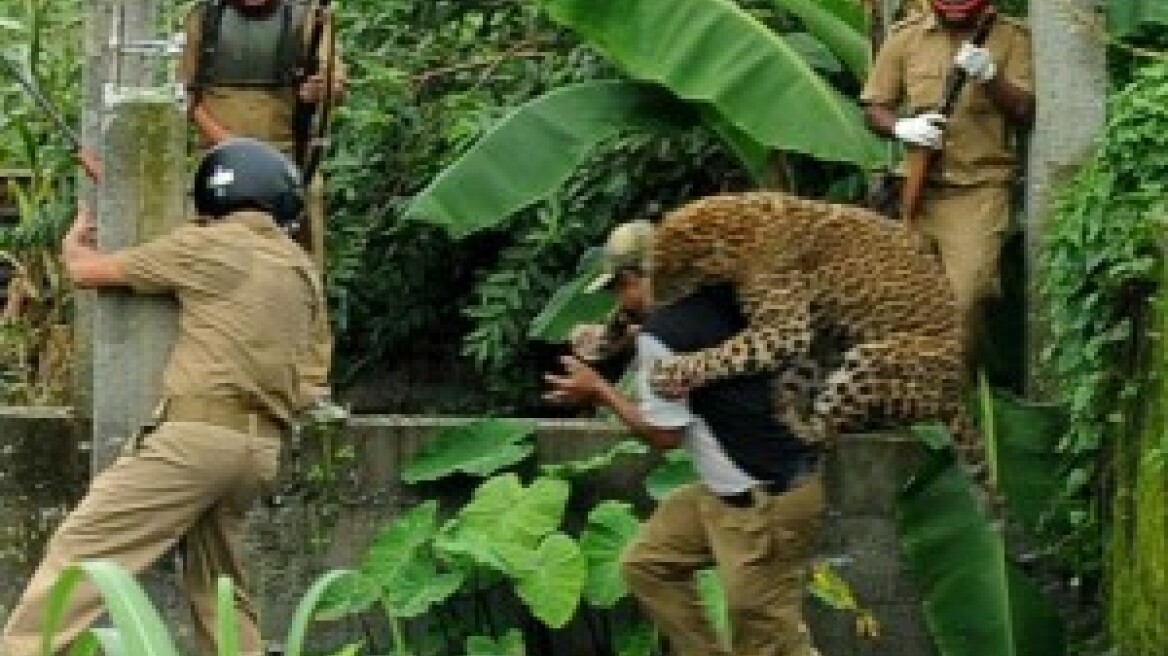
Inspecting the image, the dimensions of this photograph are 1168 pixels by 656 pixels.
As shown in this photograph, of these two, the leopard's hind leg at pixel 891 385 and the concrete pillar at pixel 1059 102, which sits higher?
the concrete pillar at pixel 1059 102

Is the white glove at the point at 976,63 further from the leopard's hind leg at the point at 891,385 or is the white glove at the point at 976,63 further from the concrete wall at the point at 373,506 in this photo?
the leopard's hind leg at the point at 891,385

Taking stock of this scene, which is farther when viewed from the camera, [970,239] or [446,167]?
[446,167]

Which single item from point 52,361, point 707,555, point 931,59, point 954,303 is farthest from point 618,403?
point 52,361

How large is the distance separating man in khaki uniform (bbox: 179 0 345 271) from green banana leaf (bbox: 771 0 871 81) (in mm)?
1703

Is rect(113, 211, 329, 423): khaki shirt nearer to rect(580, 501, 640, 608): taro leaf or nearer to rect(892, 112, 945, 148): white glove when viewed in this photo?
rect(580, 501, 640, 608): taro leaf

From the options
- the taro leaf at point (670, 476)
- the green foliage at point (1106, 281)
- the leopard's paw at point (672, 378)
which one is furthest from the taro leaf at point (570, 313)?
the leopard's paw at point (672, 378)

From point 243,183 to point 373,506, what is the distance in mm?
1953

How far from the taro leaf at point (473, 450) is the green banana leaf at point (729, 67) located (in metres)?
1.27

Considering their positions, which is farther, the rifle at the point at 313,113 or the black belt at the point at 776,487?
the rifle at the point at 313,113

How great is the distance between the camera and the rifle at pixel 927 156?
9.29m

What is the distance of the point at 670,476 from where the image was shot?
9.17 m

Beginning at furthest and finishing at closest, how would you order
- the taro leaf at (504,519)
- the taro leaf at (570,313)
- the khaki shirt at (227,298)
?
the taro leaf at (570,313)
the taro leaf at (504,519)
the khaki shirt at (227,298)

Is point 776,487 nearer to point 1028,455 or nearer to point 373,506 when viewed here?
point 1028,455

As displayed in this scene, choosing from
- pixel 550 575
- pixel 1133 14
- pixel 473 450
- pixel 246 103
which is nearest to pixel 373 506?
pixel 473 450
